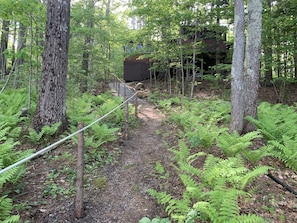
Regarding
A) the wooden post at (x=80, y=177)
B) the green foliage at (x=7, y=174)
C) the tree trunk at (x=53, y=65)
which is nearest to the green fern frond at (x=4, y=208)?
the green foliage at (x=7, y=174)

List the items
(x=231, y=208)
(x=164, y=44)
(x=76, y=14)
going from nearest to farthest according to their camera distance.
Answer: (x=231, y=208), (x=76, y=14), (x=164, y=44)

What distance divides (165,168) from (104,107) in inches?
141

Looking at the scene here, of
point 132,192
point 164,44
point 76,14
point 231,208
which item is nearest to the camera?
point 231,208

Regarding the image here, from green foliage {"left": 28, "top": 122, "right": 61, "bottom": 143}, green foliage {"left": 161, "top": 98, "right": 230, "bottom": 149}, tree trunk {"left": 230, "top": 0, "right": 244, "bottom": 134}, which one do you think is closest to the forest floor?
green foliage {"left": 28, "top": 122, "right": 61, "bottom": 143}

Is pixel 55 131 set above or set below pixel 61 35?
below

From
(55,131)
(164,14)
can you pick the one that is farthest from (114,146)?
(164,14)

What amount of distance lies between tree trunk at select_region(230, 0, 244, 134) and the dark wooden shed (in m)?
14.4

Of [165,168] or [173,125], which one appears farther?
[173,125]

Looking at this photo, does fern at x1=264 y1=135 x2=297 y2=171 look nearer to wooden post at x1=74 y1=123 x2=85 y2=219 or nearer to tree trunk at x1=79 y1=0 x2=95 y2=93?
wooden post at x1=74 y1=123 x2=85 y2=219

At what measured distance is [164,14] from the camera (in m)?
9.34

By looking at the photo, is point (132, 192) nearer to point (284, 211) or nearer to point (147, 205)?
point (147, 205)

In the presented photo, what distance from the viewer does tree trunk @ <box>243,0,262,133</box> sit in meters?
5.16

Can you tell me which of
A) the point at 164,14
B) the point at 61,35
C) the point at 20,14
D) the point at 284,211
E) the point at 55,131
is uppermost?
the point at 164,14

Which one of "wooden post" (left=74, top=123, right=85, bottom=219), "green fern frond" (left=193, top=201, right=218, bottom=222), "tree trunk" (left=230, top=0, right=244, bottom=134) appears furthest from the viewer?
"tree trunk" (left=230, top=0, right=244, bottom=134)
